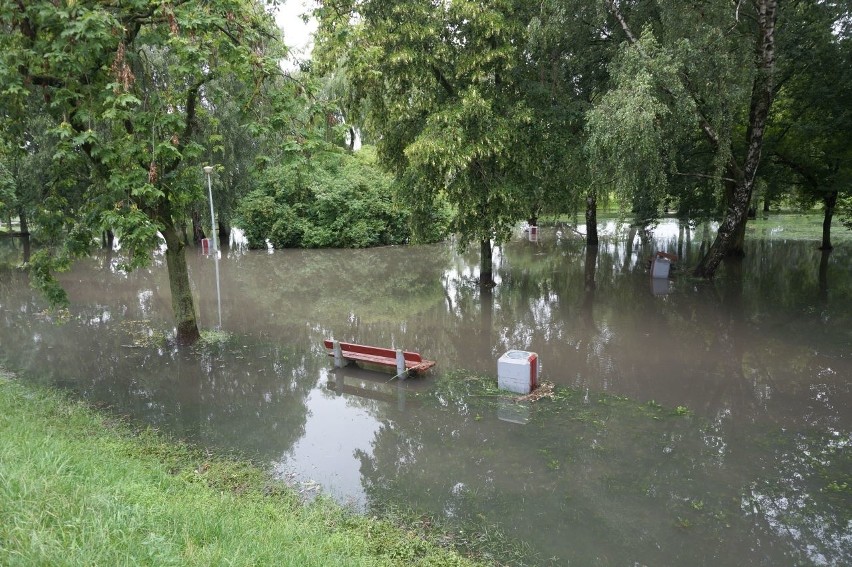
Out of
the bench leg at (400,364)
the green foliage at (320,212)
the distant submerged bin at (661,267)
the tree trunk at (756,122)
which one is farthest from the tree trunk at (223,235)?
the tree trunk at (756,122)

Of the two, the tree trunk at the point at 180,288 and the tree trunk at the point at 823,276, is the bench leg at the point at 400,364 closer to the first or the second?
the tree trunk at the point at 180,288

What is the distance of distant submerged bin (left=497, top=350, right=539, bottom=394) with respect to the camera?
9398mm

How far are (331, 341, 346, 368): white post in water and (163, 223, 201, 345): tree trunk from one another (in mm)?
3762

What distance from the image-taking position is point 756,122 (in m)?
16.4

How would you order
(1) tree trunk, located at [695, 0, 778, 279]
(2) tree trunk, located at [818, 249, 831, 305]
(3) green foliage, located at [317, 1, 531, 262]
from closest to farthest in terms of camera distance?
(3) green foliage, located at [317, 1, 531, 262]
(1) tree trunk, located at [695, 0, 778, 279]
(2) tree trunk, located at [818, 249, 831, 305]

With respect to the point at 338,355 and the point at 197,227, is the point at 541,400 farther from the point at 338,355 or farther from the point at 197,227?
the point at 197,227

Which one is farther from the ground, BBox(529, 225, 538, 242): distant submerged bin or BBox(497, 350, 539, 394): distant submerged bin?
BBox(529, 225, 538, 242): distant submerged bin

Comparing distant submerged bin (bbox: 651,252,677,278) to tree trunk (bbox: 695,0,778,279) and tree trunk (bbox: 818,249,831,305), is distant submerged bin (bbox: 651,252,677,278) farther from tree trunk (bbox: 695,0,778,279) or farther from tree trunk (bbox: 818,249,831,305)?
tree trunk (bbox: 818,249,831,305)

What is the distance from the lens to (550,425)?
8.23 m

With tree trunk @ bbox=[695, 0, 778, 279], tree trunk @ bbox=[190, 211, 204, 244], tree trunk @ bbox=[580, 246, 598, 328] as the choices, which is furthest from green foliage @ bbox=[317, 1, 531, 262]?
tree trunk @ bbox=[190, 211, 204, 244]

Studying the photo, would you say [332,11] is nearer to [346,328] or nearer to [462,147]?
[462,147]

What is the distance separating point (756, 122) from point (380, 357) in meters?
13.6

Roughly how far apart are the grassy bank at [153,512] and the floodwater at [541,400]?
0.66m

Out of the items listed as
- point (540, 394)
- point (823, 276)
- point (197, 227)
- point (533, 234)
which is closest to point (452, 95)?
point (540, 394)
